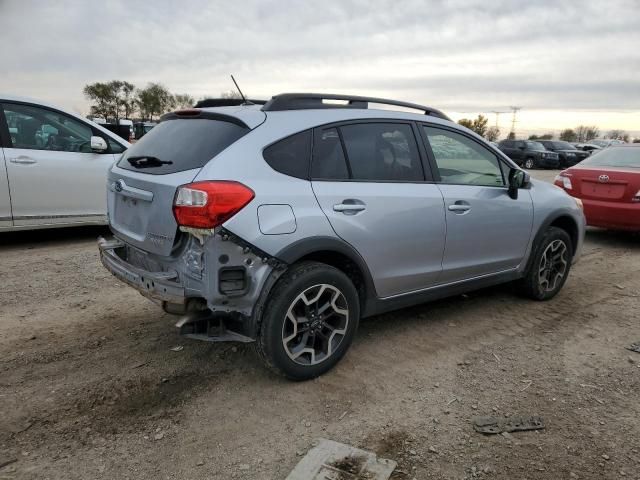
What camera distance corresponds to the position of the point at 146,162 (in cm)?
336

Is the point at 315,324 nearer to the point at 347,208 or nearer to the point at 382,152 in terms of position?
the point at 347,208

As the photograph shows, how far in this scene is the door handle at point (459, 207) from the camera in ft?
12.8

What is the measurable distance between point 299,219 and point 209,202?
55 centimetres

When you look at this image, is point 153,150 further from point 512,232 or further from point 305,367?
point 512,232

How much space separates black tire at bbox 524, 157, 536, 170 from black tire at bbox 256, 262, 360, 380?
27.0 metres

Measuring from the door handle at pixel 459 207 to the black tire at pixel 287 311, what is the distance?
3.53 ft

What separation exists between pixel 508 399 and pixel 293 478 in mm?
1502

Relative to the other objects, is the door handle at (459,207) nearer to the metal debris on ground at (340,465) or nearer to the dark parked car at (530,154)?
Result: the metal debris on ground at (340,465)

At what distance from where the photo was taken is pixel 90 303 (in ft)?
15.1

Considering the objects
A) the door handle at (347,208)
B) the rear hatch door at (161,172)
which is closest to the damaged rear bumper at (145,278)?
the rear hatch door at (161,172)

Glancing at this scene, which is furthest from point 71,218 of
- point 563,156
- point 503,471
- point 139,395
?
point 563,156

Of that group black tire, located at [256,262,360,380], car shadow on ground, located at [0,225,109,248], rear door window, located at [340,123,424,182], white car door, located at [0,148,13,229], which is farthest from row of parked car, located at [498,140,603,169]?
black tire, located at [256,262,360,380]

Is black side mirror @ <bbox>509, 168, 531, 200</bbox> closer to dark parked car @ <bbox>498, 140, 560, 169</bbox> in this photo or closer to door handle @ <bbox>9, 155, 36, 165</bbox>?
door handle @ <bbox>9, 155, 36, 165</bbox>

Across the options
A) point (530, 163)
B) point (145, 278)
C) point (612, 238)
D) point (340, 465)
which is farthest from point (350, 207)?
point (530, 163)
